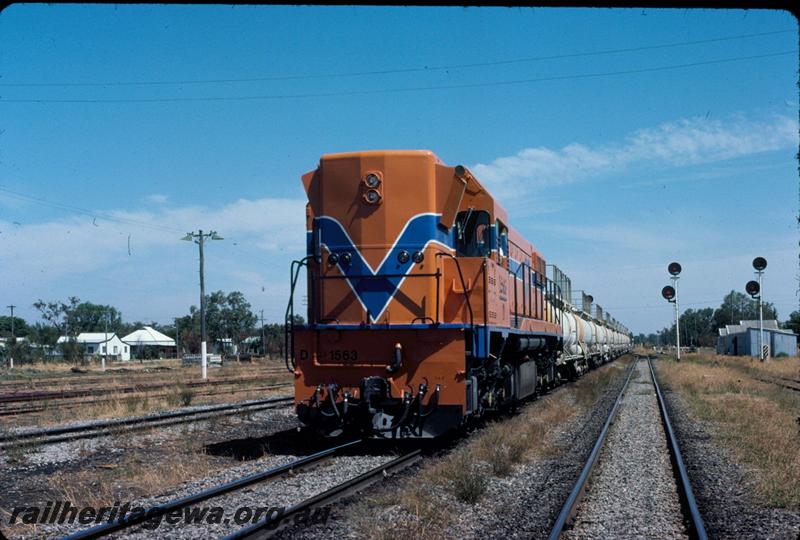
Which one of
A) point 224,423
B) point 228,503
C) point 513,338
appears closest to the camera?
point 228,503

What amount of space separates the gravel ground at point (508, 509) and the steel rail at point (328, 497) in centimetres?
18

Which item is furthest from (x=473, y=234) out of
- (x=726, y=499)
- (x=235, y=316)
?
(x=235, y=316)

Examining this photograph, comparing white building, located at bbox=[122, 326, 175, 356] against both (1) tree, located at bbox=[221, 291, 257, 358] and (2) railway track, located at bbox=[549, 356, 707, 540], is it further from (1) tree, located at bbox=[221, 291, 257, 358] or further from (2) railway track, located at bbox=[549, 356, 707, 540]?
(2) railway track, located at bbox=[549, 356, 707, 540]

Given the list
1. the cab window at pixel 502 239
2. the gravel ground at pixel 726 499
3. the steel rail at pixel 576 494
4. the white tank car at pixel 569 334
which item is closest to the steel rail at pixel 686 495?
the gravel ground at pixel 726 499

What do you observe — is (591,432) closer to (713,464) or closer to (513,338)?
(513,338)

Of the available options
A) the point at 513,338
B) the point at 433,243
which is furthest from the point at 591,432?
the point at 433,243

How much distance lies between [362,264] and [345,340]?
1140 millimetres

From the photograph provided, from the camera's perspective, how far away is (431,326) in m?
10.2

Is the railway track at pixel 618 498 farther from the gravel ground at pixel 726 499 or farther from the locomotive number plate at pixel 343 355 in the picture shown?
the locomotive number plate at pixel 343 355

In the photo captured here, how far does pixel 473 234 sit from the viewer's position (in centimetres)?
1202

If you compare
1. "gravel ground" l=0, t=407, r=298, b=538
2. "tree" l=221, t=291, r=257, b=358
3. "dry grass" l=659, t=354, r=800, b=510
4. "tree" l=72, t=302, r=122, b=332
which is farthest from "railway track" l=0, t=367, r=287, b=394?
"tree" l=72, t=302, r=122, b=332

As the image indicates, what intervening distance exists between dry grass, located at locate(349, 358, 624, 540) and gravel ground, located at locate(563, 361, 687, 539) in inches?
43.0

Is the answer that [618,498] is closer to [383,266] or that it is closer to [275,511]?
[275,511]

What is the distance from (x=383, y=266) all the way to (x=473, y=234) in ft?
6.77
